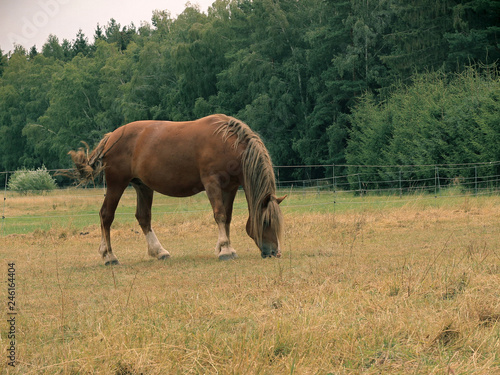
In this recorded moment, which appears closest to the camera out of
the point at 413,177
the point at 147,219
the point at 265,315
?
the point at 265,315

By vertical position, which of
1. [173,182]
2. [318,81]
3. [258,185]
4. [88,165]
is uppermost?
[318,81]

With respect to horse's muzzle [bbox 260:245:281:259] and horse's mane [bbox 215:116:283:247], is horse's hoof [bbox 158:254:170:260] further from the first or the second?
horse's muzzle [bbox 260:245:281:259]

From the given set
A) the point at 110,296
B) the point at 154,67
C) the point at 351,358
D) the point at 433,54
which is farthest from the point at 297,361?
the point at 154,67

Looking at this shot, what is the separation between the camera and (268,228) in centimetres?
782

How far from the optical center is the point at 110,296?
540 centimetres

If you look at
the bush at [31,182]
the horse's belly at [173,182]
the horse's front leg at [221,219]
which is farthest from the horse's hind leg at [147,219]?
the bush at [31,182]

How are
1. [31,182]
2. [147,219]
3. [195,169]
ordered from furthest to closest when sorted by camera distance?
1. [31,182]
2. [147,219]
3. [195,169]

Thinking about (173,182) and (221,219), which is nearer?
(221,219)

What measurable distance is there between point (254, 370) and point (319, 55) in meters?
38.4

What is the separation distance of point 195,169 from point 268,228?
1536mm

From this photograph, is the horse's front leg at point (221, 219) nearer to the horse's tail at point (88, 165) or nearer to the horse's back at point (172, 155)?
the horse's back at point (172, 155)

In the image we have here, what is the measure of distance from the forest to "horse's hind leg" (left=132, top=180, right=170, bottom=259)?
16155 millimetres

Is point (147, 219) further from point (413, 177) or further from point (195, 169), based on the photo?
point (413, 177)

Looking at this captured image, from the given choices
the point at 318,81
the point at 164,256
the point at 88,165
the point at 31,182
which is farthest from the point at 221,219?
the point at 318,81
